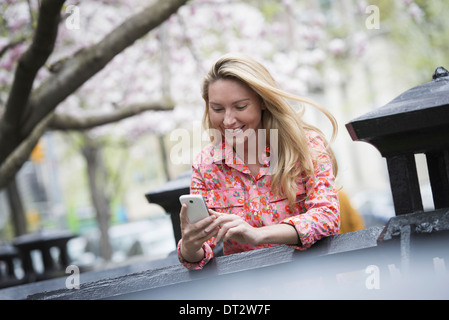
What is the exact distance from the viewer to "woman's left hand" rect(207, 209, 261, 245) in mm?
2043

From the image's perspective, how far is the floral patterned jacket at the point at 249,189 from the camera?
7.64ft

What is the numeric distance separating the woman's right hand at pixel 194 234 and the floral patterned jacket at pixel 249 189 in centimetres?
10

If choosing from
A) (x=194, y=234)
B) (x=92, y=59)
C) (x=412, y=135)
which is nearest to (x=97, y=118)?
(x=92, y=59)

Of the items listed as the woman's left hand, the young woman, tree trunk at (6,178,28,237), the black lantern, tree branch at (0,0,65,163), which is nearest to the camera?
the black lantern

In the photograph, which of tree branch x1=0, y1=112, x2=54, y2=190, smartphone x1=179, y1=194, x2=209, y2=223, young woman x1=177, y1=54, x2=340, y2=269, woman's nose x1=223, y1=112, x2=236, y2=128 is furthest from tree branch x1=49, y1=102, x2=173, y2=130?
smartphone x1=179, y1=194, x2=209, y2=223

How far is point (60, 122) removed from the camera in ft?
21.4

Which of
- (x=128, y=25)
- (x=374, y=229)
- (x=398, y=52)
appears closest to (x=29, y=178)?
(x=398, y=52)

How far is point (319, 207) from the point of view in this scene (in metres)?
2.25

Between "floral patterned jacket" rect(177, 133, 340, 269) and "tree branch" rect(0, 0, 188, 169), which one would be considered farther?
"tree branch" rect(0, 0, 188, 169)

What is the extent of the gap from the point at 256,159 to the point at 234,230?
0.60 m

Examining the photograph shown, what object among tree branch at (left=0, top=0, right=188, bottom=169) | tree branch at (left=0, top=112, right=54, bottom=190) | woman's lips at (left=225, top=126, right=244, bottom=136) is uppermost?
tree branch at (left=0, top=0, right=188, bottom=169)

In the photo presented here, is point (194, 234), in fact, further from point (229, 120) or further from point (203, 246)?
point (229, 120)

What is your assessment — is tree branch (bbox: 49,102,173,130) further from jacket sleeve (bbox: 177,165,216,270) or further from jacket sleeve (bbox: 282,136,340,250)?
jacket sleeve (bbox: 282,136,340,250)

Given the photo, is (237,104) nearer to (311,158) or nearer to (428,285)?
(311,158)
